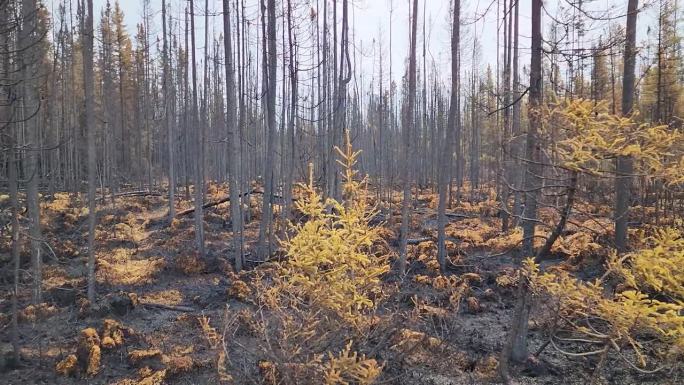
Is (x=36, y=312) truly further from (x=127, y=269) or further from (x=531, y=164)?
(x=531, y=164)

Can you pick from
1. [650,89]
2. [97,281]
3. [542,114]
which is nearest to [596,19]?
[542,114]

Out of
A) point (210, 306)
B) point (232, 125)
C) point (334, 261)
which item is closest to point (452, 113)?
point (232, 125)

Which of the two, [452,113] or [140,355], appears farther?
[452,113]

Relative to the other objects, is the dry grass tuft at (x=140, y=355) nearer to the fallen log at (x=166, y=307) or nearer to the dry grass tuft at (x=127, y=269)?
the fallen log at (x=166, y=307)

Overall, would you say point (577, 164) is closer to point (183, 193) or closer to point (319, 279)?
point (319, 279)

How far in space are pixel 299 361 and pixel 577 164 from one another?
10.8 feet

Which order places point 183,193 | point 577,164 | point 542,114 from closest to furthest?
point 577,164
point 542,114
point 183,193

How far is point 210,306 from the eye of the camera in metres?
8.99

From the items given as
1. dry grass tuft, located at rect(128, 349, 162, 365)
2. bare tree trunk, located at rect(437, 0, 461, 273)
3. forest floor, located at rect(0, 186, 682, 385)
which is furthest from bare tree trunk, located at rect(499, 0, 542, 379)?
dry grass tuft, located at rect(128, 349, 162, 365)

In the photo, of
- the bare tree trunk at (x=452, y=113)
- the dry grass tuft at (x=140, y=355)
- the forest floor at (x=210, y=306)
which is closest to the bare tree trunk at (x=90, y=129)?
the forest floor at (x=210, y=306)

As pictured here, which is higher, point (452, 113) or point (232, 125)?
point (452, 113)

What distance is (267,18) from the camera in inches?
435

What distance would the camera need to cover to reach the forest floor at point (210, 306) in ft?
19.6

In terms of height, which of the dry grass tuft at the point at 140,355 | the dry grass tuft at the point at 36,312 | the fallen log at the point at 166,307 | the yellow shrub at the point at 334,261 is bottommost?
the fallen log at the point at 166,307
